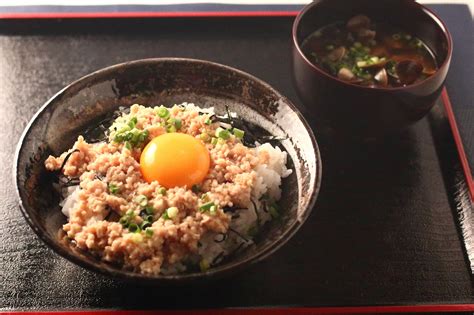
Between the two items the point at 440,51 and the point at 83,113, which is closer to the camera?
the point at 83,113

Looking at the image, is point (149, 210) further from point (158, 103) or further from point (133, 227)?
point (158, 103)

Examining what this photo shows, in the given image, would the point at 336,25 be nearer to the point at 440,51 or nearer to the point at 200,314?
the point at 440,51

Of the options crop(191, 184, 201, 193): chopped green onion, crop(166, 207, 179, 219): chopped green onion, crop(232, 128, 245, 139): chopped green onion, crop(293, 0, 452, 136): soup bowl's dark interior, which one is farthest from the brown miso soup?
crop(166, 207, 179, 219): chopped green onion

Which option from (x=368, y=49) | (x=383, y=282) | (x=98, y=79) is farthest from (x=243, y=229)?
(x=368, y=49)

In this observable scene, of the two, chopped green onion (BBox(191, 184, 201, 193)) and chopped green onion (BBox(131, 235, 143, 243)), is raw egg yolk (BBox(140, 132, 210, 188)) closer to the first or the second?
chopped green onion (BBox(191, 184, 201, 193))

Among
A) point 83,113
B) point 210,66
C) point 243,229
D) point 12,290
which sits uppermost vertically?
point 210,66

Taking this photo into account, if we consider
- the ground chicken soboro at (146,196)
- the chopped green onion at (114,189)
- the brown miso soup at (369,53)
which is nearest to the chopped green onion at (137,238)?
the ground chicken soboro at (146,196)
